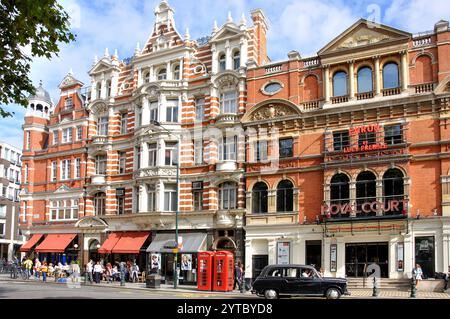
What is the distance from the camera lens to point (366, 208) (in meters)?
31.9

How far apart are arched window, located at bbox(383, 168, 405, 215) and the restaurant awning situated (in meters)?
14.1

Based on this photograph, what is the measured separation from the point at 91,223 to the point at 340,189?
2327cm

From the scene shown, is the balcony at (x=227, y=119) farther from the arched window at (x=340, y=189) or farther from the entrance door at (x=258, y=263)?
the entrance door at (x=258, y=263)

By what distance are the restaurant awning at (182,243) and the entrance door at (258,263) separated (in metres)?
4.22

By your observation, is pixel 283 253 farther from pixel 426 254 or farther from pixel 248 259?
pixel 426 254

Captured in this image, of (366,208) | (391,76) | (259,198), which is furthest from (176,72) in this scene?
(366,208)

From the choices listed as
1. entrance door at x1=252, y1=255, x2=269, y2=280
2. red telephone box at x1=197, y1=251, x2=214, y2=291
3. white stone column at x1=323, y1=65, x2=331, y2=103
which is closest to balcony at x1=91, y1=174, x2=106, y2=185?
entrance door at x1=252, y1=255, x2=269, y2=280

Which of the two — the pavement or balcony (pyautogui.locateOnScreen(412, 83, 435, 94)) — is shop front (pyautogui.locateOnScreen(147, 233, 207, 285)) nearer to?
the pavement

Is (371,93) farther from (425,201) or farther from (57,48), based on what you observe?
(57,48)

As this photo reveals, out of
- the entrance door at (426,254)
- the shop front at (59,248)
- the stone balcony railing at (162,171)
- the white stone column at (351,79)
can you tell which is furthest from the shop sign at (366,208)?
the shop front at (59,248)

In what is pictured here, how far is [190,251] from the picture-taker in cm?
3769

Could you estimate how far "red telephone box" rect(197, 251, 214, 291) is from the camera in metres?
30.1

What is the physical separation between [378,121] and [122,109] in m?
23.4
